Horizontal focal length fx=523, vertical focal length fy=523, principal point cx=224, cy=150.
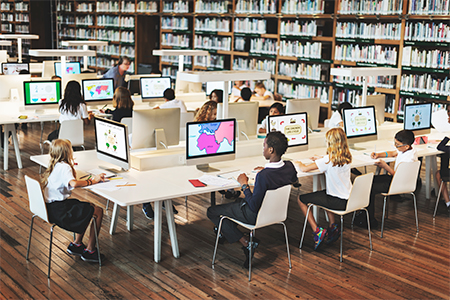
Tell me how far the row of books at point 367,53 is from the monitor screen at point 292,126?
4094mm

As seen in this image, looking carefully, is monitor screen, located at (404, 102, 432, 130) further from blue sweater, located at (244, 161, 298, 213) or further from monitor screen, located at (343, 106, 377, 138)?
blue sweater, located at (244, 161, 298, 213)

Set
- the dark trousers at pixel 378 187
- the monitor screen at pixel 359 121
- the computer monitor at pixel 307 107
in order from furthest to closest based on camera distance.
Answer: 1. the computer monitor at pixel 307 107
2. the monitor screen at pixel 359 121
3. the dark trousers at pixel 378 187

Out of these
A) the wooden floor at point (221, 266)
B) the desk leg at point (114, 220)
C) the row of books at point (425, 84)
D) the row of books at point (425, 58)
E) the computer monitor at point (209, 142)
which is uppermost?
the row of books at point (425, 58)

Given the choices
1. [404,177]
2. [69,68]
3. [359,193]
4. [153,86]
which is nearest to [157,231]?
[359,193]

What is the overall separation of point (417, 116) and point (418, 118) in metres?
0.03

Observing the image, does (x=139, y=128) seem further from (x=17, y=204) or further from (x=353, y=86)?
(x=353, y=86)

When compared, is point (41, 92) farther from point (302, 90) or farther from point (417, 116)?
point (302, 90)

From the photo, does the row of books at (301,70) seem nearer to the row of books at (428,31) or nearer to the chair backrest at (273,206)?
the row of books at (428,31)

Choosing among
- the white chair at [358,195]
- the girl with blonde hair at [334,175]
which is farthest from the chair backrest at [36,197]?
the white chair at [358,195]

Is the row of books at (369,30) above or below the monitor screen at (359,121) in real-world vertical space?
above

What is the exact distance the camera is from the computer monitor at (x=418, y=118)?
558 centimetres

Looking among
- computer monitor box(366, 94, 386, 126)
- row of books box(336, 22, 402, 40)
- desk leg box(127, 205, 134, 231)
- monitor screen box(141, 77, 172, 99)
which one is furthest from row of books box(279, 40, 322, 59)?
desk leg box(127, 205, 134, 231)

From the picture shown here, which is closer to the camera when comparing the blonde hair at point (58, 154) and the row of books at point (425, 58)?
the blonde hair at point (58, 154)

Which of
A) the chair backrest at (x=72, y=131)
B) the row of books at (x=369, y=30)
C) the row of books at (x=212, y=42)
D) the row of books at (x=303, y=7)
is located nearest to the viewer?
the chair backrest at (x=72, y=131)
